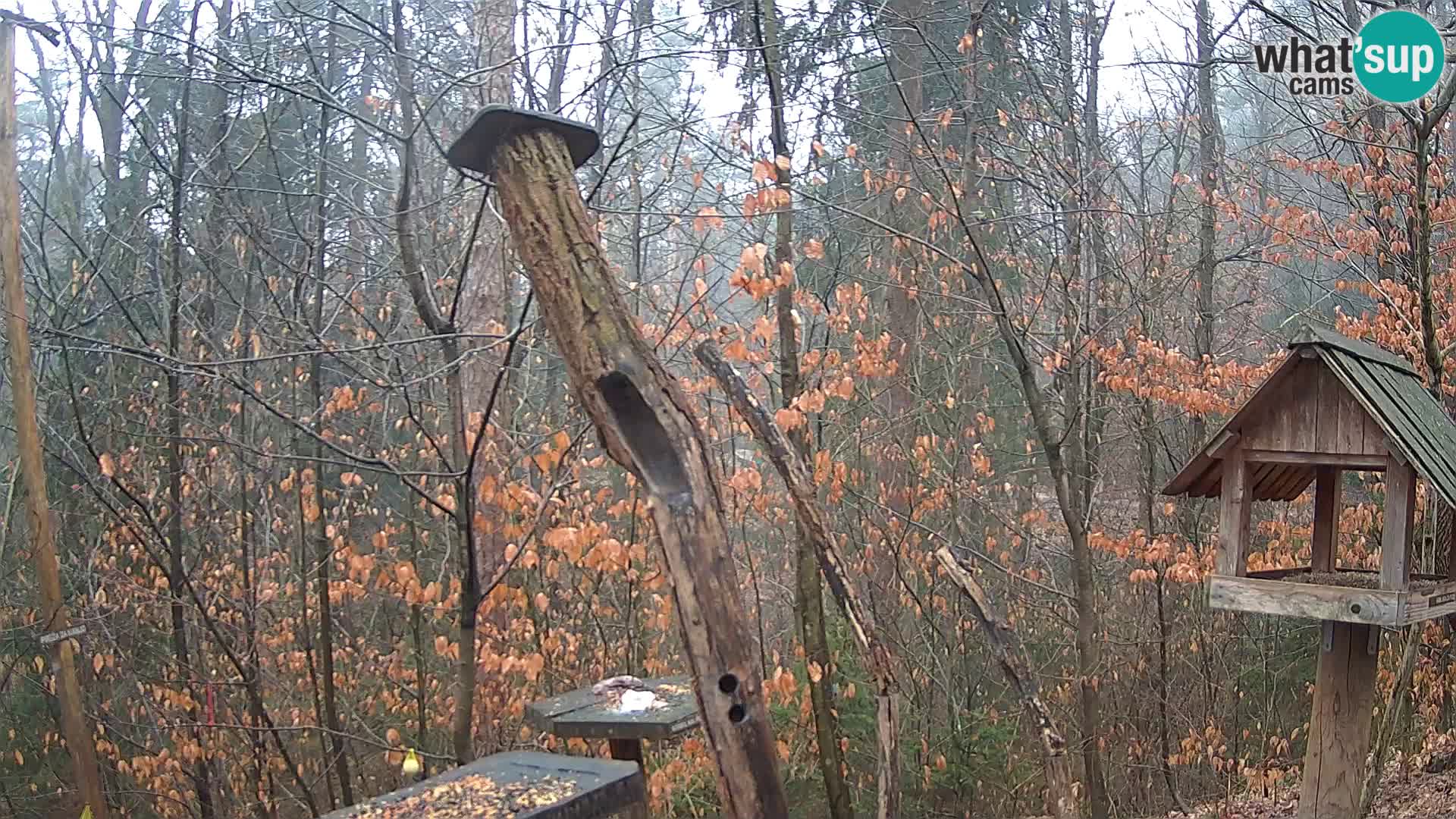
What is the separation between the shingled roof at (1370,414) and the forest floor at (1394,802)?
10.0ft

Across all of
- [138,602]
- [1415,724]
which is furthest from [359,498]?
[1415,724]

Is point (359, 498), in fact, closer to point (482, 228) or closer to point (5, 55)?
point (482, 228)

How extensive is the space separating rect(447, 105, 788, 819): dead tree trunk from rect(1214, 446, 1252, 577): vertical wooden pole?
6.75 ft

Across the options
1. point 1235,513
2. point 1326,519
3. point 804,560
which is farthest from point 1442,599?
point 804,560

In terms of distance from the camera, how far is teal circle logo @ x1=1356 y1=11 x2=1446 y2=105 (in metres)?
5.27

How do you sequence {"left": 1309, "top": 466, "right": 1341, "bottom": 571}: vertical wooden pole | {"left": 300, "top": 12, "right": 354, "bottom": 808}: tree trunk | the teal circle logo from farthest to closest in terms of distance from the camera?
1. {"left": 300, "top": 12, "right": 354, "bottom": 808}: tree trunk
2. the teal circle logo
3. {"left": 1309, "top": 466, "right": 1341, "bottom": 571}: vertical wooden pole

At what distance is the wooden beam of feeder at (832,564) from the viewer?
12.9ft

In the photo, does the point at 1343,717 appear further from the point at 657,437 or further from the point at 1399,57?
the point at 1399,57

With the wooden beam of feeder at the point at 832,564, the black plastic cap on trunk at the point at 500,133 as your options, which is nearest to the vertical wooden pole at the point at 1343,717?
the wooden beam of feeder at the point at 832,564

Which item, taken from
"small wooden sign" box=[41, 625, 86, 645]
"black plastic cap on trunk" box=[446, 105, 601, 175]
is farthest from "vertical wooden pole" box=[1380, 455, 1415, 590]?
"small wooden sign" box=[41, 625, 86, 645]

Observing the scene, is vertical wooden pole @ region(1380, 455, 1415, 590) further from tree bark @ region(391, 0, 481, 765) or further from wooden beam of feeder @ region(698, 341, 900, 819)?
tree bark @ region(391, 0, 481, 765)

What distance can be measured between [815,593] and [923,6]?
18.5ft

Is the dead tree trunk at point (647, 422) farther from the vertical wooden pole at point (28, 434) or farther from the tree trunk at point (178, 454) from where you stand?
the vertical wooden pole at point (28, 434)

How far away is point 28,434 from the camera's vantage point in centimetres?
595
